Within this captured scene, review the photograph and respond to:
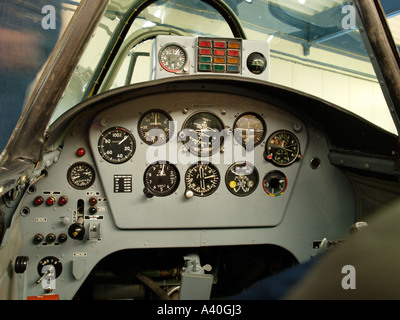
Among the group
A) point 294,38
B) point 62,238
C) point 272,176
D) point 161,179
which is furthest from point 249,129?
point 294,38

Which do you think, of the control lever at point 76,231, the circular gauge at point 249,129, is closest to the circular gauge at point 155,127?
the circular gauge at point 249,129

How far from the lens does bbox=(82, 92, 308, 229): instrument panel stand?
2328 mm

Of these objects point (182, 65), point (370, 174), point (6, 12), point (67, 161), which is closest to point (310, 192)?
point (370, 174)

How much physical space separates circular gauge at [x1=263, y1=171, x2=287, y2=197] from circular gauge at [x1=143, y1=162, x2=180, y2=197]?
2.21 feet

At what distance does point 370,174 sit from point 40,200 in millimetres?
2255

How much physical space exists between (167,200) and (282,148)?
95 cm

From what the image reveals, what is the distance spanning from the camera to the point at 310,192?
2539 millimetres

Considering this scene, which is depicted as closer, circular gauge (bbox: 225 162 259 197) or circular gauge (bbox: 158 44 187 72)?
circular gauge (bbox: 158 44 187 72)

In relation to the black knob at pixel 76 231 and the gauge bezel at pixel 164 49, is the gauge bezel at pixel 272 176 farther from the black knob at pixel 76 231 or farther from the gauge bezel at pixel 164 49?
the black knob at pixel 76 231

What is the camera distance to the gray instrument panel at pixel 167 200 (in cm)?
226

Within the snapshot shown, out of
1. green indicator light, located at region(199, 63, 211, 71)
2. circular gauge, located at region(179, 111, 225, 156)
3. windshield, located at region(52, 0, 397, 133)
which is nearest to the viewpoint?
green indicator light, located at region(199, 63, 211, 71)

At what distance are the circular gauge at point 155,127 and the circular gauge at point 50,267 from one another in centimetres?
102

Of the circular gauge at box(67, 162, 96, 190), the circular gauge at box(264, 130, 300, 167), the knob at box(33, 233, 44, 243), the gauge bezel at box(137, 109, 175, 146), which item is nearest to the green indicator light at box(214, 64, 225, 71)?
the gauge bezel at box(137, 109, 175, 146)

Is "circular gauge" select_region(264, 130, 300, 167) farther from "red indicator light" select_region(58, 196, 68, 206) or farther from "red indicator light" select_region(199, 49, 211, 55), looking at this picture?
"red indicator light" select_region(58, 196, 68, 206)
